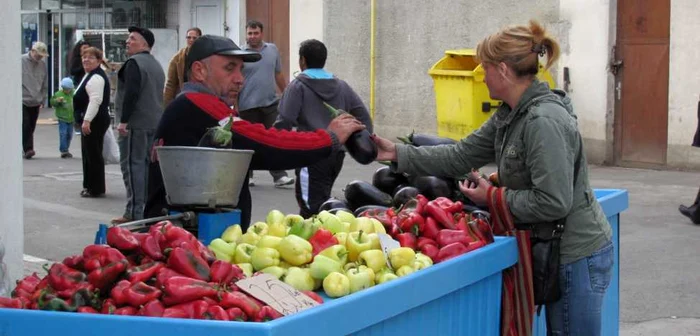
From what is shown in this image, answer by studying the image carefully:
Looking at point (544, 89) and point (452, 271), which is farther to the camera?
point (544, 89)

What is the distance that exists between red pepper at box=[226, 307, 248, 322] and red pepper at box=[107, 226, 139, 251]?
0.57 m

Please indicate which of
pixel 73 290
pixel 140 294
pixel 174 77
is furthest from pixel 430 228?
pixel 174 77

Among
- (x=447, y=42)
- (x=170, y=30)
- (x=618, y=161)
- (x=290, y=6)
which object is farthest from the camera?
(x=170, y=30)

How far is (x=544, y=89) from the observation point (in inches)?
181

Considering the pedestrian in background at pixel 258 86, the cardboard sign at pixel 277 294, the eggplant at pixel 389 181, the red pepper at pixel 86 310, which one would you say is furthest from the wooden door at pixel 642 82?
the red pepper at pixel 86 310

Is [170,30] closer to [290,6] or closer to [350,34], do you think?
[290,6]

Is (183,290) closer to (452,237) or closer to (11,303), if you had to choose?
(11,303)

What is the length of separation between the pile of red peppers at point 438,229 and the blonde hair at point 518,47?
0.67m

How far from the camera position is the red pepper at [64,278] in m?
3.64

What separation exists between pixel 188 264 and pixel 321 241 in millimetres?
693

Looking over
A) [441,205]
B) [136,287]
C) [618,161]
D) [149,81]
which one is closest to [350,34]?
[618,161]

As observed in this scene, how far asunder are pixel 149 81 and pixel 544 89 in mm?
6923

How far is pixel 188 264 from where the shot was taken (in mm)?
3766

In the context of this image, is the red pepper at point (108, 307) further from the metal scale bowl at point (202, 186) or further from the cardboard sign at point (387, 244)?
the cardboard sign at point (387, 244)
